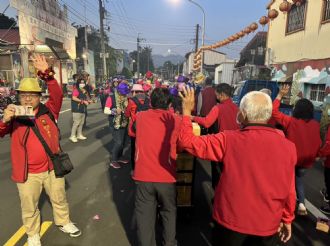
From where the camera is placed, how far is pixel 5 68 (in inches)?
901

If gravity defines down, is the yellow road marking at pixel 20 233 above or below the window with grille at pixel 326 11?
below

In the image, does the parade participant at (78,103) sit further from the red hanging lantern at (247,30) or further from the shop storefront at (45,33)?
the red hanging lantern at (247,30)

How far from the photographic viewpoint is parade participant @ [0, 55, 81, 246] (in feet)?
11.2

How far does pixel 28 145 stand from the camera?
3.45 metres

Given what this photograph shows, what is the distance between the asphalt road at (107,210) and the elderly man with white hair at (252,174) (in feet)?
6.09

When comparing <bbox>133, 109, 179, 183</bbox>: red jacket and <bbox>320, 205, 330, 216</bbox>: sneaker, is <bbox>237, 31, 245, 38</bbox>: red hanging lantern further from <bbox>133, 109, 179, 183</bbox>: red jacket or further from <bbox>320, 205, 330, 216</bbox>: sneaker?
<bbox>133, 109, 179, 183</bbox>: red jacket

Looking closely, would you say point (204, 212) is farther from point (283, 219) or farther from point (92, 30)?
point (92, 30)

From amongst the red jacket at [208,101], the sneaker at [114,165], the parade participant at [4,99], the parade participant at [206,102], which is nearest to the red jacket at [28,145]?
the sneaker at [114,165]

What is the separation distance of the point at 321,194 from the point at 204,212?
257cm

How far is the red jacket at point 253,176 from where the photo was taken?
2.15 m

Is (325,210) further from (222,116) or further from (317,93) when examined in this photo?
(317,93)

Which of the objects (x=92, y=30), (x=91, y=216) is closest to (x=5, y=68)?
(x=91, y=216)

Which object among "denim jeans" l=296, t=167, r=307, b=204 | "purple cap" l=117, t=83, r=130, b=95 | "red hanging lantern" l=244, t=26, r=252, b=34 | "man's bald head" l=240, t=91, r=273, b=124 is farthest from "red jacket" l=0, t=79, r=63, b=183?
"red hanging lantern" l=244, t=26, r=252, b=34

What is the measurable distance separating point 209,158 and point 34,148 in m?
2.21
